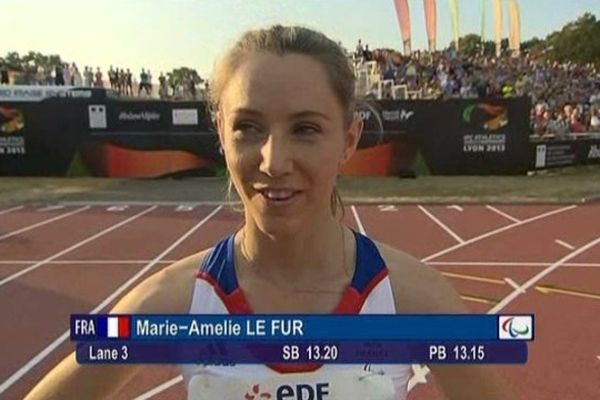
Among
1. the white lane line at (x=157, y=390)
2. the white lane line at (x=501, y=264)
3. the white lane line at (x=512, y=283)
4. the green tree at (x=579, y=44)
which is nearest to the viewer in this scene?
the white lane line at (x=157, y=390)

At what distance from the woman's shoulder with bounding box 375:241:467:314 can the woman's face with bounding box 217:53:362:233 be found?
217 mm

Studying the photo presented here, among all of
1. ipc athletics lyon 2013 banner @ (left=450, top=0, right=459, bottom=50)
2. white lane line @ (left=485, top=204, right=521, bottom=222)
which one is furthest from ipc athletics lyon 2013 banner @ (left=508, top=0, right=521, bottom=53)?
white lane line @ (left=485, top=204, right=521, bottom=222)

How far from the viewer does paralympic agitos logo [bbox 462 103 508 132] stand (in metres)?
16.4

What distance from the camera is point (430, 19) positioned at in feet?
114

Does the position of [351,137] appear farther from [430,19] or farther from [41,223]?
[430,19]

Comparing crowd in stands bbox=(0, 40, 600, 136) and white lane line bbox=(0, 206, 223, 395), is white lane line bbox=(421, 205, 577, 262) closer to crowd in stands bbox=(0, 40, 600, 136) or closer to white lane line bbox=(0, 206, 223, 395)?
white lane line bbox=(0, 206, 223, 395)

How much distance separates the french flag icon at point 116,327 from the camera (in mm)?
1275

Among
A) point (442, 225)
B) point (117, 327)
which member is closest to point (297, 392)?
point (117, 327)

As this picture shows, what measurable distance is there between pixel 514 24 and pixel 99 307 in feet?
145

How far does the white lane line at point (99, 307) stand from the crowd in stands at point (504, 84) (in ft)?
28.3

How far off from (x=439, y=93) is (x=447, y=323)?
22.2 meters

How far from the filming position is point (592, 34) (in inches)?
2665

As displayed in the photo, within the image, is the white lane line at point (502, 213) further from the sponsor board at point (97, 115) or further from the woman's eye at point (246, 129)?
the woman's eye at point (246, 129)

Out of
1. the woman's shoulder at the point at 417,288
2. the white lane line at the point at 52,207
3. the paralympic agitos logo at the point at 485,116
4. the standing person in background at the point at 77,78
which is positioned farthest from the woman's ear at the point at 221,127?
the standing person in background at the point at 77,78
